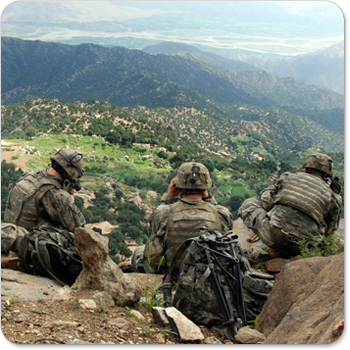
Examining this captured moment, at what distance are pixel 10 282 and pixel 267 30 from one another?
204 ft

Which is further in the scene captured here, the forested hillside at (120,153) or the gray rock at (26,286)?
the forested hillside at (120,153)

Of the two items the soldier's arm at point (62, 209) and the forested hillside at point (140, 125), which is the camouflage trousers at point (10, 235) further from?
the forested hillside at point (140, 125)

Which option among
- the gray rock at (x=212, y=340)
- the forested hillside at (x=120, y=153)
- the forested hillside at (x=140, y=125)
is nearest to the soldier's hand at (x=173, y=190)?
the gray rock at (x=212, y=340)

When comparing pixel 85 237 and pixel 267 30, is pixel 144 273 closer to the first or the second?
pixel 85 237

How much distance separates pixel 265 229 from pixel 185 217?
226 cm

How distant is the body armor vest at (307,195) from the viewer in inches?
308

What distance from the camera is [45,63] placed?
14712 cm


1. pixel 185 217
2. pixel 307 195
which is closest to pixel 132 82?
pixel 307 195

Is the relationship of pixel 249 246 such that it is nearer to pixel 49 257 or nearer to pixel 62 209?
pixel 62 209

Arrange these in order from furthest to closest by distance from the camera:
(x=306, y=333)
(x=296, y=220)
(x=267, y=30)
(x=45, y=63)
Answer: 1. (x=45, y=63)
2. (x=267, y=30)
3. (x=296, y=220)
4. (x=306, y=333)

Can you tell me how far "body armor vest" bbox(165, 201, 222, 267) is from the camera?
6.43 metres

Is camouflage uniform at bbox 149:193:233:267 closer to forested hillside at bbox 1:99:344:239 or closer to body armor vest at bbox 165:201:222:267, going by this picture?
body armor vest at bbox 165:201:222:267

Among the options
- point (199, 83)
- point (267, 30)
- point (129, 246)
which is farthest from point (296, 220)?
point (199, 83)

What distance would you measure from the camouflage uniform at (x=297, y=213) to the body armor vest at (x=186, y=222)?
184 centimetres
